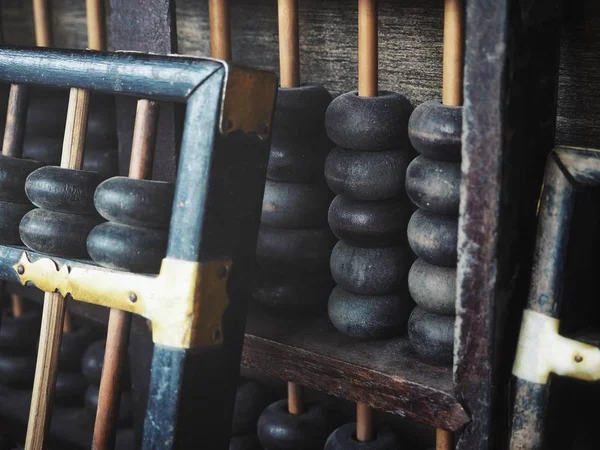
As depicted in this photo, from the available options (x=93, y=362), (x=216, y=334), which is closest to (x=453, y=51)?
(x=216, y=334)

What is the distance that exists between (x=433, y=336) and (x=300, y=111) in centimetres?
35

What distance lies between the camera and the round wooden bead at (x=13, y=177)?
105cm

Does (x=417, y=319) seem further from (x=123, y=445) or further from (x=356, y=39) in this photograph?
(x=123, y=445)

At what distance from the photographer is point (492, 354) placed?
87cm

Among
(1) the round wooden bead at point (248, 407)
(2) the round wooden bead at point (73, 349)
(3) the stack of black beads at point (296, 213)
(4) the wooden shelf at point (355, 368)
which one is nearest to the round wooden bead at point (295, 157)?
(3) the stack of black beads at point (296, 213)

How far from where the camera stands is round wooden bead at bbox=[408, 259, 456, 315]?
0.99m

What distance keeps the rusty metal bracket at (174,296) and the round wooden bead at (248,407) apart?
0.48 metres

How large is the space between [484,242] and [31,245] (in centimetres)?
56

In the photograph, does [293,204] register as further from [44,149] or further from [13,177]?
[44,149]

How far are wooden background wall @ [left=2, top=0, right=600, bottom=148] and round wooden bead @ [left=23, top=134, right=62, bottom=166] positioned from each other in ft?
0.92

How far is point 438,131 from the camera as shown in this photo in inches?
36.9

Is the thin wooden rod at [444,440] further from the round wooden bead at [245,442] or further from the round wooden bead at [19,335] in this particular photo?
the round wooden bead at [19,335]

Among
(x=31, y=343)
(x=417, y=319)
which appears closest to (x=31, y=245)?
(x=417, y=319)

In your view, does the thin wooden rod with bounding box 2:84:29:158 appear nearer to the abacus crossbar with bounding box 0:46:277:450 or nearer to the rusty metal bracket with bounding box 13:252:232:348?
the abacus crossbar with bounding box 0:46:277:450
